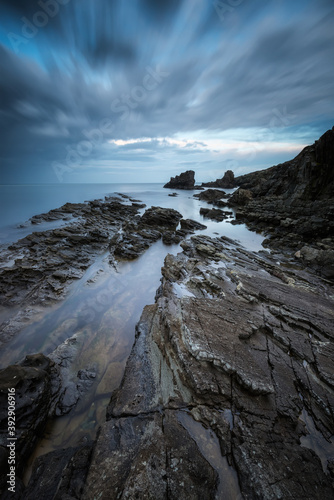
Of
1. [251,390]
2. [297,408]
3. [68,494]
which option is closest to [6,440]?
[68,494]

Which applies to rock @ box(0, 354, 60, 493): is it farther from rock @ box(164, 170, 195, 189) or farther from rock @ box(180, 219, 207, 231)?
rock @ box(164, 170, 195, 189)

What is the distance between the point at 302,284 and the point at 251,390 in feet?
29.7

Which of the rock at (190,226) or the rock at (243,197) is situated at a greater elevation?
the rock at (243,197)

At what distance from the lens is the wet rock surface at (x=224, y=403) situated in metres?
3.21

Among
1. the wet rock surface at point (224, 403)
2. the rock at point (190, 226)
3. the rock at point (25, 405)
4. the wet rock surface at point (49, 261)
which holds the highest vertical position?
the wet rock surface at point (224, 403)

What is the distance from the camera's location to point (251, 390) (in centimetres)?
468

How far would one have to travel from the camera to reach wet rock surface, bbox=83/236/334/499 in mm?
3207

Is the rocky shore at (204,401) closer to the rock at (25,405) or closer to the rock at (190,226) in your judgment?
the rock at (25,405)

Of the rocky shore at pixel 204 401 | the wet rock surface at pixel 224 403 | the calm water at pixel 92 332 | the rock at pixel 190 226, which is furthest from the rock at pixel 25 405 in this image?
the rock at pixel 190 226

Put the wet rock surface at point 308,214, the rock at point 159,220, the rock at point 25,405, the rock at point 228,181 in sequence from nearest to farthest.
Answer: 1. the rock at point 25,405
2. the wet rock surface at point 308,214
3. the rock at point 159,220
4. the rock at point 228,181

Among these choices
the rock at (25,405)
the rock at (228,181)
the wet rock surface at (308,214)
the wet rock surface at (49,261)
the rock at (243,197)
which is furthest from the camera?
the rock at (228,181)

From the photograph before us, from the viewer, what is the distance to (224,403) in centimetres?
454

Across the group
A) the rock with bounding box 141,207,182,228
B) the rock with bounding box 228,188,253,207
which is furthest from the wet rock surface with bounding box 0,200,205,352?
the rock with bounding box 228,188,253,207

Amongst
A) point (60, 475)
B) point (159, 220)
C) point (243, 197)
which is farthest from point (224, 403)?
point (243, 197)
